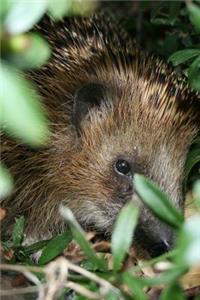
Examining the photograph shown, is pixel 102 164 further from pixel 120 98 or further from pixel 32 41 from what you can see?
pixel 32 41

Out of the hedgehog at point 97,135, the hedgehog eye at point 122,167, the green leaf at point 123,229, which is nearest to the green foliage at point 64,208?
the green leaf at point 123,229

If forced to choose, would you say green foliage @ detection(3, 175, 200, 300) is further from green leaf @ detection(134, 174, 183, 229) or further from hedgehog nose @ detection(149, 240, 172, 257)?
hedgehog nose @ detection(149, 240, 172, 257)

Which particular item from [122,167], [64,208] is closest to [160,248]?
[122,167]

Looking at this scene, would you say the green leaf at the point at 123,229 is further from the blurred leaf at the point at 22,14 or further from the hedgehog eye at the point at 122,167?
the hedgehog eye at the point at 122,167

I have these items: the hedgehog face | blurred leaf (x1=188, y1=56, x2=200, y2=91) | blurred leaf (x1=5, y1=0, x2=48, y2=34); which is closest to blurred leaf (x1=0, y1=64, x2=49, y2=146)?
blurred leaf (x1=5, y1=0, x2=48, y2=34)

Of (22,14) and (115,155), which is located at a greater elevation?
(115,155)

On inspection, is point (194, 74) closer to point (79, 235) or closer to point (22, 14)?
point (79, 235)

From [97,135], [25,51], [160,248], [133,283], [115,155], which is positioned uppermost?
[97,135]
